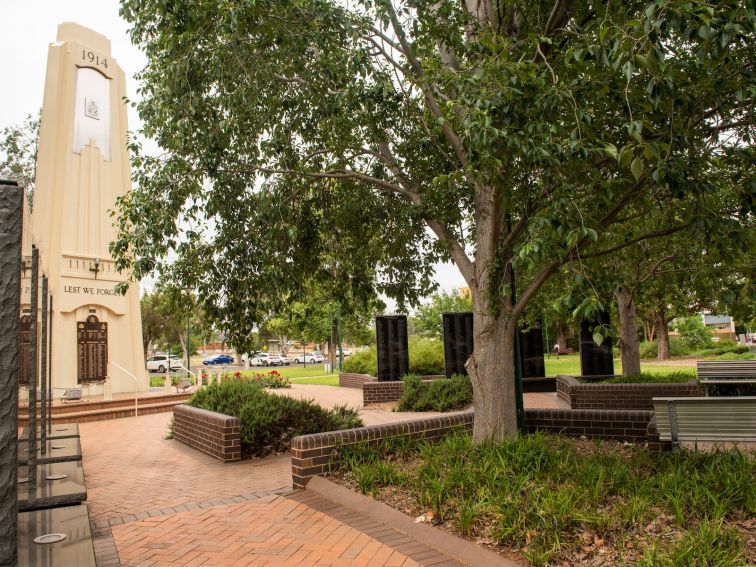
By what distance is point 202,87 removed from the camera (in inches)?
288

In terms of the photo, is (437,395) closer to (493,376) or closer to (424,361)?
(424,361)

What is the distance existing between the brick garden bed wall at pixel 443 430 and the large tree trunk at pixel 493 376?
3.77ft

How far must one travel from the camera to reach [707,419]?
6.14 metres

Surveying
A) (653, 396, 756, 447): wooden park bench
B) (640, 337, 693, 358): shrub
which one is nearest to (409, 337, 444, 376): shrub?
(653, 396, 756, 447): wooden park bench

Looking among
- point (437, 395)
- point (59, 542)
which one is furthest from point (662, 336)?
point (59, 542)

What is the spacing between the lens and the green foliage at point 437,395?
44.5 ft

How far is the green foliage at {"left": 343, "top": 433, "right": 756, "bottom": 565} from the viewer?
4.02m

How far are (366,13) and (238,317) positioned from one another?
4089 mm

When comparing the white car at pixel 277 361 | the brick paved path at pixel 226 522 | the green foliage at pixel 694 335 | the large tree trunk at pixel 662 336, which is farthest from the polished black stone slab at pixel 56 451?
the white car at pixel 277 361

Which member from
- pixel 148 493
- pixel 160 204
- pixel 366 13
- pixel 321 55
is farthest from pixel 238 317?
pixel 366 13

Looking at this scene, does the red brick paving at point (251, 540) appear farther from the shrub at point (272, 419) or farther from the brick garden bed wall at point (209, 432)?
the shrub at point (272, 419)

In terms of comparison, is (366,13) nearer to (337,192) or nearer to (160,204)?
(337,192)

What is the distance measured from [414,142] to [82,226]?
15589 mm

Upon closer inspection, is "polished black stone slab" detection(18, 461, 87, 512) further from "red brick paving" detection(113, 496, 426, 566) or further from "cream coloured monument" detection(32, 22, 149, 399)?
"cream coloured monument" detection(32, 22, 149, 399)
